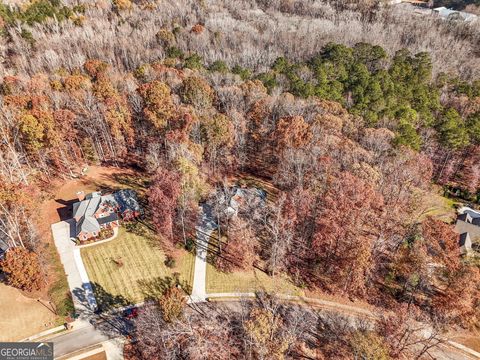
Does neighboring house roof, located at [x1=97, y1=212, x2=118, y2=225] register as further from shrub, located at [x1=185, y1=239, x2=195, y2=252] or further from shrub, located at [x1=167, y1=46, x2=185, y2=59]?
shrub, located at [x1=167, y1=46, x2=185, y2=59]

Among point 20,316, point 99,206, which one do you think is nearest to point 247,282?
point 99,206

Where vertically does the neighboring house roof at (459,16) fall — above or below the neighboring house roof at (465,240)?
above

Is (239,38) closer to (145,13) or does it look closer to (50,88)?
(145,13)

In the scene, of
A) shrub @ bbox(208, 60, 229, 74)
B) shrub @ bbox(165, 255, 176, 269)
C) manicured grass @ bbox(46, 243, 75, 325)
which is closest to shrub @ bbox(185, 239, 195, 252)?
shrub @ bbox(165, 255, 176, 269)

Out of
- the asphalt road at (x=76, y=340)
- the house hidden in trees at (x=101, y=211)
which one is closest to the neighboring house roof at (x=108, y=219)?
the house hidden in trees at (x=101, y=211)

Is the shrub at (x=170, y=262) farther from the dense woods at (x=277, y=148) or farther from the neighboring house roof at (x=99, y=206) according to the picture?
the neighboring house roof at (x=99, y=206)

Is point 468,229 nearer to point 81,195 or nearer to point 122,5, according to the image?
point 81,195
